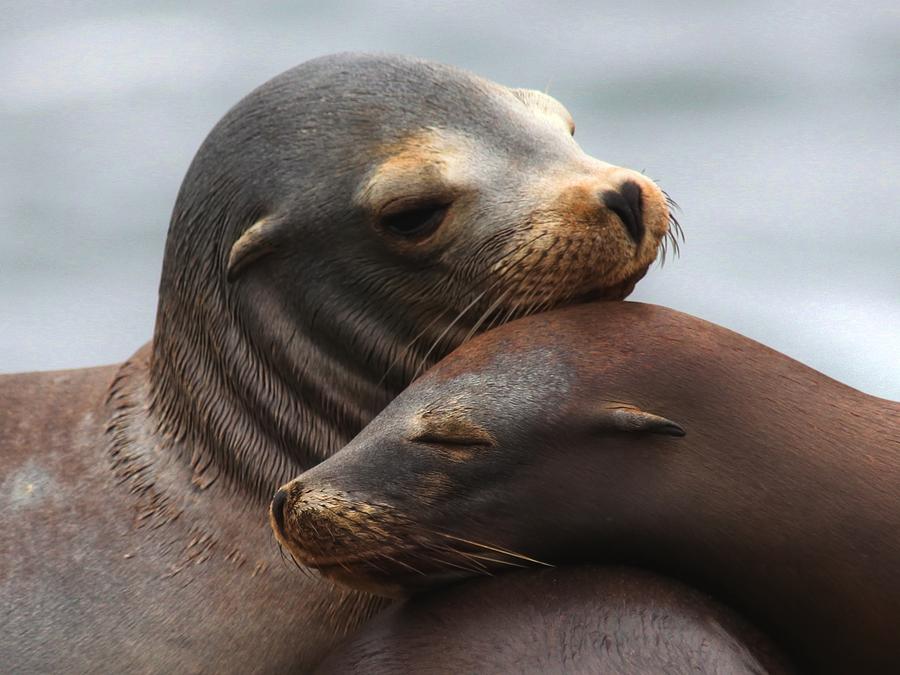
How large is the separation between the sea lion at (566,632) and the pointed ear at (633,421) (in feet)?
1.15

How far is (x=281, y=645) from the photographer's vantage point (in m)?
5.05

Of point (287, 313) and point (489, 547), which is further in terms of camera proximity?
point (287, 313)

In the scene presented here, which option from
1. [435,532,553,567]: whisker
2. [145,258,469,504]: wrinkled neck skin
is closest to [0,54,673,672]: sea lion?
[145,258,469,504]: wrinkled neck skin

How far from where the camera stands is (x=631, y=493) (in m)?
4.49

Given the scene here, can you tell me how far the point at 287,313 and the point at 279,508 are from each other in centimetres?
74

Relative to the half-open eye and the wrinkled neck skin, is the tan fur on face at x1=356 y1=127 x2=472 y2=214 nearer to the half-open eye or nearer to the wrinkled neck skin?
the half-open eye

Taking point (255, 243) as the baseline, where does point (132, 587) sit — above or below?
below

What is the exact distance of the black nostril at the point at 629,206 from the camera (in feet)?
Result: 15.8

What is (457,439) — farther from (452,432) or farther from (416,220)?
(416,220)

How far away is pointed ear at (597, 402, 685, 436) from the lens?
447 centimetres

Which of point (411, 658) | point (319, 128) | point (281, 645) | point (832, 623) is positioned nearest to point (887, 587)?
point (832, 623)

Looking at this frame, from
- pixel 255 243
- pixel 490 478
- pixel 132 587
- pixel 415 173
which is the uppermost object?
pixel 415 173

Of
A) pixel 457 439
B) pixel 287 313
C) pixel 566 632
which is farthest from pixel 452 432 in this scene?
pixel 287 313

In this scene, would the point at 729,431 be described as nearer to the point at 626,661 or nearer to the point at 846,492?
the point at 846,492
